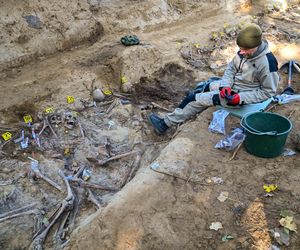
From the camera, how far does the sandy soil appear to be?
3.68 meters

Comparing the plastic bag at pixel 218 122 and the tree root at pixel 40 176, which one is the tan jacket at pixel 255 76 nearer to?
the plastic bag at pixel 218 122

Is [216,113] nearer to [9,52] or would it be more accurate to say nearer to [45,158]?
[45,158]

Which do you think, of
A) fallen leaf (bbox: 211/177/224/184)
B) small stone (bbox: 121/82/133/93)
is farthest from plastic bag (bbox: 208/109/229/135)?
small stone (bbox: 121/82/133/93)

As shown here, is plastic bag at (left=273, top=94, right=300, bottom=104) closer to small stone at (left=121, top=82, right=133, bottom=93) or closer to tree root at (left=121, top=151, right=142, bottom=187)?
tree root at (left=121, top=151, right=142, bottom=187)

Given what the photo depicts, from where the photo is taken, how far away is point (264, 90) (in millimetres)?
4852

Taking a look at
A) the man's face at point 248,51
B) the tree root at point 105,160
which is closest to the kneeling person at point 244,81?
the man's face at point 248,51

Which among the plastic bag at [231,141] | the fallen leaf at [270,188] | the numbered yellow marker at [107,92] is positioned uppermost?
the plastic bag at [231,141]

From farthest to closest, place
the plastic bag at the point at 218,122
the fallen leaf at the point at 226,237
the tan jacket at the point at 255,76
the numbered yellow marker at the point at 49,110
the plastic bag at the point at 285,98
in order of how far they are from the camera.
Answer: the numbered yellow marker at the point at 49,110, the plastic bag at the point at 285,98, the plastic bag at the point at 218,122, the tan jacket at the point at 255,76, the fallen leaf at the point at 226,237

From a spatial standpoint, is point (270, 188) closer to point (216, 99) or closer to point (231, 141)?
point (231, 141)

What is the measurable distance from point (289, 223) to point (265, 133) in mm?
1070

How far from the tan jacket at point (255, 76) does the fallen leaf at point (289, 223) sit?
72.1 inches

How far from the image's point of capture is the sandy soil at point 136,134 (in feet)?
12.1

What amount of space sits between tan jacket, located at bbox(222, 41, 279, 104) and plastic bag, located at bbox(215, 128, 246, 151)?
1.77ft

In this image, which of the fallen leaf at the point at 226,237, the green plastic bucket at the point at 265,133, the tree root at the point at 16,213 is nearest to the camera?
the fallen leaf at the point at 226,237
